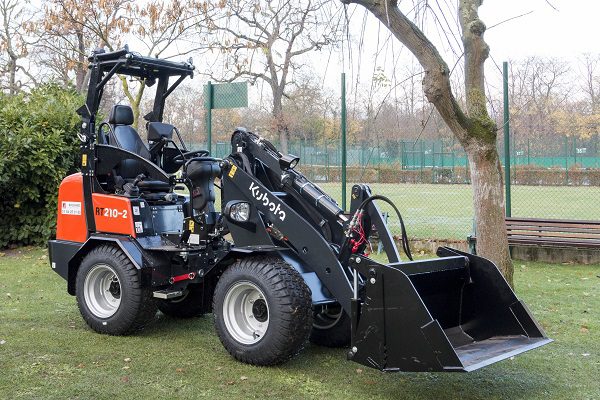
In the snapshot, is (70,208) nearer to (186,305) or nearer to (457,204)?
(186,305)

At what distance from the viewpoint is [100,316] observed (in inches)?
245

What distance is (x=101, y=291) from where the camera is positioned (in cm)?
645

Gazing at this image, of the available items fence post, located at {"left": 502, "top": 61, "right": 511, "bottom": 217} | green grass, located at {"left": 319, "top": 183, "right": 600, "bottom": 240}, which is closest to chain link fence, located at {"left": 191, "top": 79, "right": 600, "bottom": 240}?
green grass, located at {"left": 319, "top": 183, "right": 600, "bottom": 240}

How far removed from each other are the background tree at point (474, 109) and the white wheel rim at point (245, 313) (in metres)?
2.32

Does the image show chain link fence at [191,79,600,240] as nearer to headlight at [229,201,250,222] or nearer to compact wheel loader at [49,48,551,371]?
compact wheel loader at [49,48,551,371]

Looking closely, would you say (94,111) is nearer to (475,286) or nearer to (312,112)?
(475,286)

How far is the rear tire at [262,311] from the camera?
5.00 meters

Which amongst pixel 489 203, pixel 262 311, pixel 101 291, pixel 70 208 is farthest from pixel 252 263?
pixel 489 203

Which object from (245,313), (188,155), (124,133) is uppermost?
(124,133)

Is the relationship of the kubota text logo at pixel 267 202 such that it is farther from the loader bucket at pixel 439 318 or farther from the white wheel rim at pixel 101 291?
the white wheel rim at pixel 101 291

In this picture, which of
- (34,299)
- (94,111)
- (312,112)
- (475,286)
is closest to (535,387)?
(475,286)

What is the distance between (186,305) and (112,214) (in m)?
1.18

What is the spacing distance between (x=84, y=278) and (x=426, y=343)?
3.47 metres

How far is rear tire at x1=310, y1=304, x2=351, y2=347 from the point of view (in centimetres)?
566
